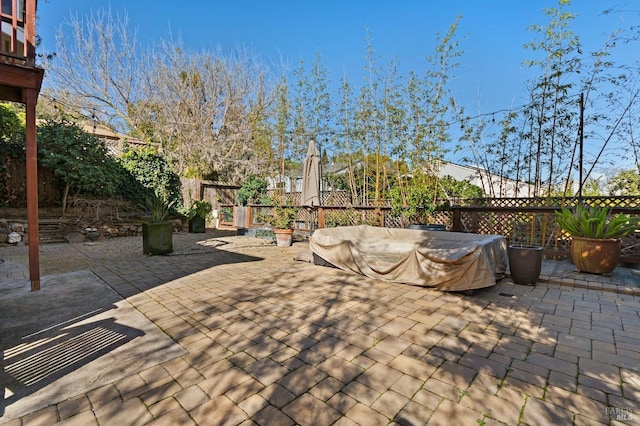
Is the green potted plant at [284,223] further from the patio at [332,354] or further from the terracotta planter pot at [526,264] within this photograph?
the terracotta planter pot at [526,264]

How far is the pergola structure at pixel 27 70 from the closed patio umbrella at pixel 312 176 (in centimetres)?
498

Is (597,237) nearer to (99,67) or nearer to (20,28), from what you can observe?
(20,28)

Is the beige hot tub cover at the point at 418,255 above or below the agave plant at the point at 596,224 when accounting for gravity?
below

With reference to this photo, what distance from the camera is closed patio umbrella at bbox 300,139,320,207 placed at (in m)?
7.36

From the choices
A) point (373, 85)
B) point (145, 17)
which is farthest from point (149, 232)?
point (145, 17)

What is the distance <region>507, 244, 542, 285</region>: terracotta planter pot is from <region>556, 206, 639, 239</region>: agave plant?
96cm

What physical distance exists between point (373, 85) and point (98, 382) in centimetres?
740

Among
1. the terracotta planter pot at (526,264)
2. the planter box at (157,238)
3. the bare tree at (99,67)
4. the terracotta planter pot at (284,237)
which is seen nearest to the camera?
the terracotta planter pot at (526,264)

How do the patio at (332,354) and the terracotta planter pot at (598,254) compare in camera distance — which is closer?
the patio at (332,354)

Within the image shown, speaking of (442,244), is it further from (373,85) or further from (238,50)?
(238,50)

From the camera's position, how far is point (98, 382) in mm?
1717

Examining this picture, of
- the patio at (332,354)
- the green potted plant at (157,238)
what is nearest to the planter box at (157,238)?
the green potted plant at (157,238)

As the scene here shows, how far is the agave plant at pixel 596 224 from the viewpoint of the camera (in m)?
3.96

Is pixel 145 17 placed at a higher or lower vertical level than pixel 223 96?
higher
